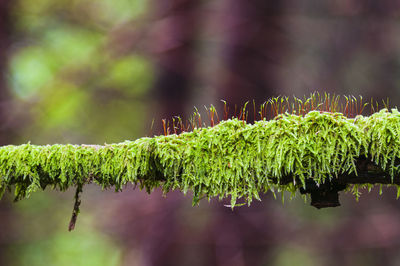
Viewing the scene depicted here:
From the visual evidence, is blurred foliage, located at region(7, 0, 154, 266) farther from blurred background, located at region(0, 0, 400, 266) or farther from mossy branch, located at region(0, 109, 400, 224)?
mossy branch, located at region(0, 109, 400, 224)

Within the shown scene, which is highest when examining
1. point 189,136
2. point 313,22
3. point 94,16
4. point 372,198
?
point 94,16

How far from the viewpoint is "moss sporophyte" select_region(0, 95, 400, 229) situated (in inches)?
50.9

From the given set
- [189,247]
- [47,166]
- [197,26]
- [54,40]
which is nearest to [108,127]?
[54,40]

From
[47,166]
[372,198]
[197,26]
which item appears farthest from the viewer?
[372,198]

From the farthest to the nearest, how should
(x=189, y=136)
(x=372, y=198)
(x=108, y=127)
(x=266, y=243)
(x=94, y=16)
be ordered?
(x=108, y=127) < (x=94, y=16) < (x=372, y=198) < (x=266, y=243) < (x=189, y=136)

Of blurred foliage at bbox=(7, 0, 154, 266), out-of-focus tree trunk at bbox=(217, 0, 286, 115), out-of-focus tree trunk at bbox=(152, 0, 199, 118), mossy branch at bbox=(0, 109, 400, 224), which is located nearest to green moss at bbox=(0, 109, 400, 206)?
mossy branch at bbox=(0, 109, 400, 224)

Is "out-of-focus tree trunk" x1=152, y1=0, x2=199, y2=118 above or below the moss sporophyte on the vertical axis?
above

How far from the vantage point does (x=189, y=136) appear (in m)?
1.46

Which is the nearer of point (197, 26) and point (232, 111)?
point (232, 111)

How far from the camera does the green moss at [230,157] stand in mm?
1296

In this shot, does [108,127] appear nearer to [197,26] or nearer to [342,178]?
[197,26]

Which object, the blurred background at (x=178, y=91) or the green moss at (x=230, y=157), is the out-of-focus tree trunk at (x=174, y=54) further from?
the green moss at (x=230, y=157)

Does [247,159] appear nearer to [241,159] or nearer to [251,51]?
[241,159]

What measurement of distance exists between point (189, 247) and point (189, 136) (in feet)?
11.1
